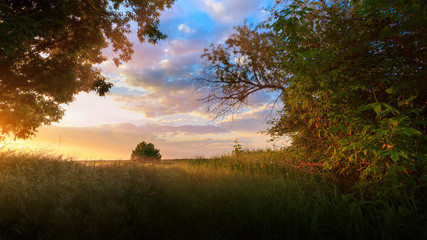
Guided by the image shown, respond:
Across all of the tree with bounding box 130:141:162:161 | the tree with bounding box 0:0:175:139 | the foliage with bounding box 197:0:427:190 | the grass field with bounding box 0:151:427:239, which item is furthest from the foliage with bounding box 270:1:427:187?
the tree with bounding box 130:141:162:161

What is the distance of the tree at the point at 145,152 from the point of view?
15.0 m

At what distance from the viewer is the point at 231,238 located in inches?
148

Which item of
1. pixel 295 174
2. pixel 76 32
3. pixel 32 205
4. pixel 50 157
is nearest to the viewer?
pixel 32 205

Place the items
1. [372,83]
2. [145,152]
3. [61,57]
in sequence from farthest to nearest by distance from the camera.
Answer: [145,152] < [61,57] < [372,83]

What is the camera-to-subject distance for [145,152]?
15.2m

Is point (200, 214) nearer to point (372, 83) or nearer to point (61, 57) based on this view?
point (372, 83)

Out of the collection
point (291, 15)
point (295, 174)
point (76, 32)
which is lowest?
point (295, 174)

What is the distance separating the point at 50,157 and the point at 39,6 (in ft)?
20.9

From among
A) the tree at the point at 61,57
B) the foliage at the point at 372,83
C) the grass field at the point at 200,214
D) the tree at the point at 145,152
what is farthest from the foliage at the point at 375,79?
the tree at the point at 145,152

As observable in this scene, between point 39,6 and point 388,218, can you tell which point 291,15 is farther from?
point 39,6

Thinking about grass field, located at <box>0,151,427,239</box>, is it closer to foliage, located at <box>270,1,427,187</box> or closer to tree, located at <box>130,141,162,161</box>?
foliage, located at <box>270,1,427,187</box>

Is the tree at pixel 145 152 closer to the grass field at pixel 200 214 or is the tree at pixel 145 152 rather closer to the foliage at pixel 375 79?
the grass field at pixel 200 214

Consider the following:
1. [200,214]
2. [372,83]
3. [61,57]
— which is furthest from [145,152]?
[372,83]

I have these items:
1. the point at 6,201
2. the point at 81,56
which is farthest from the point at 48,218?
the point at 81,56
